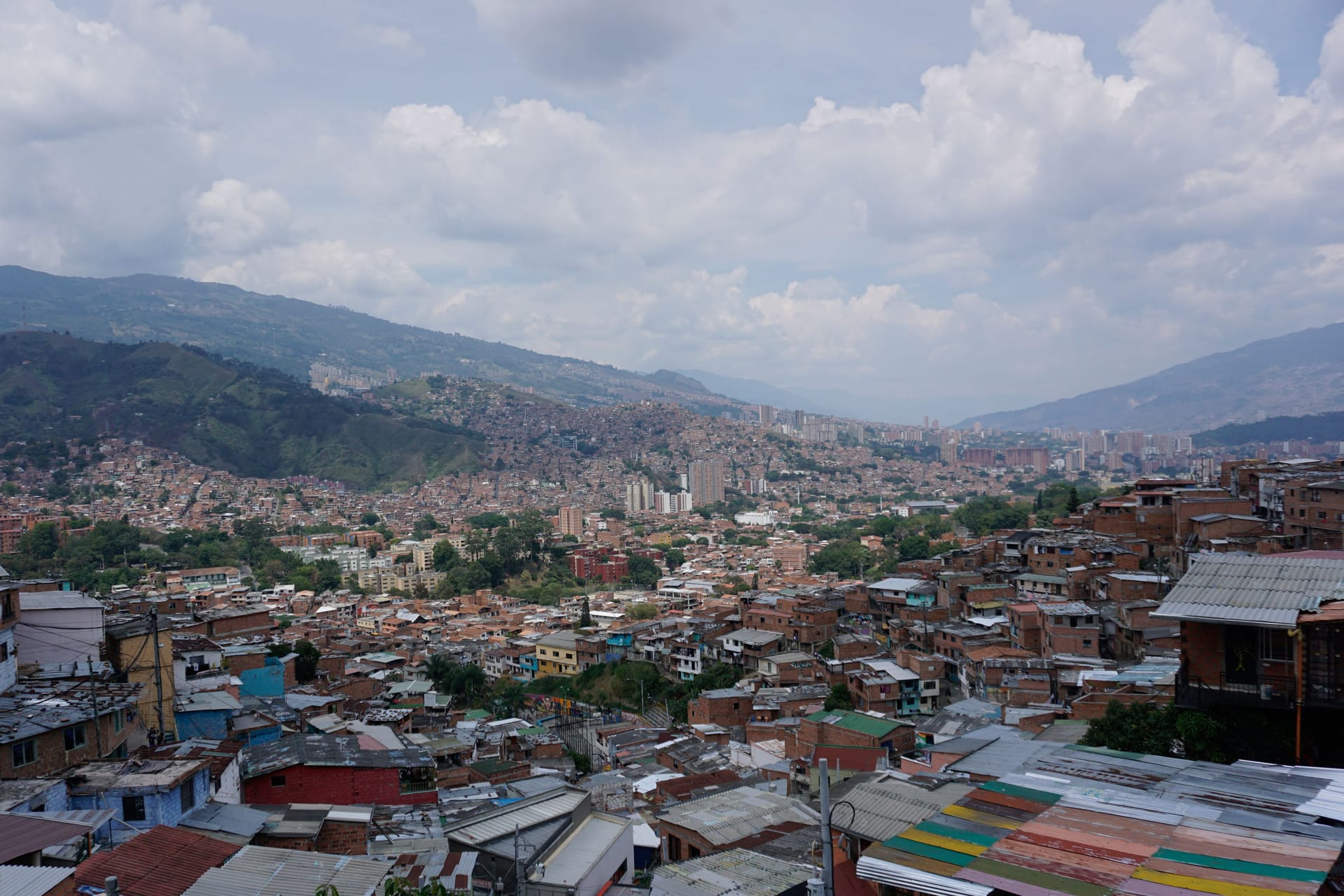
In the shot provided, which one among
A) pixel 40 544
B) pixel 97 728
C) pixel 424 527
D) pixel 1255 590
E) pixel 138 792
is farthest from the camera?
pixel 424 527

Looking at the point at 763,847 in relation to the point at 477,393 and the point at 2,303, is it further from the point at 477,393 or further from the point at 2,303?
the point at 2,303

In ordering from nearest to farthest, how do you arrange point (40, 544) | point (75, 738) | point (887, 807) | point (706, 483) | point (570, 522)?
point (887, 807), point (75, 738), point (40, 544), point (570, 522), point (706, 483)

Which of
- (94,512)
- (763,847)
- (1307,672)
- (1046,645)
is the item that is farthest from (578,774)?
(94,512)

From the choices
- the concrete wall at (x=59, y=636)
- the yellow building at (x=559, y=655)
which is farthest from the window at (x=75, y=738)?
the yellow building at (x=559, y=655)

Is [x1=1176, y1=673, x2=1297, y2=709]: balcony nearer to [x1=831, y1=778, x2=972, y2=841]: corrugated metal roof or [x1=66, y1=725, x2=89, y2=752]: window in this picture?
[x1=831, y1=778, x2=972, y2=841]: corrugated metal roof

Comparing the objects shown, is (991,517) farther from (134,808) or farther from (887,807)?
(134,808)

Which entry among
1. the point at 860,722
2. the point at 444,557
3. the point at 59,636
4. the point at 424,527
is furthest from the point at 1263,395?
the point at 59,636

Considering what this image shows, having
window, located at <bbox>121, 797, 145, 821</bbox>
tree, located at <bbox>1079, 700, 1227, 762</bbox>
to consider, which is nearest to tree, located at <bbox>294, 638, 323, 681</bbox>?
window, located at <bbox>121, 797, 145, 821</bbox>
